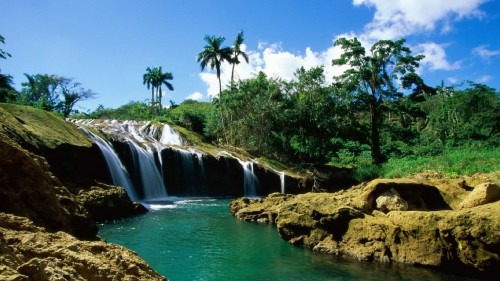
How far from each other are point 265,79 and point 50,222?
3936 cm

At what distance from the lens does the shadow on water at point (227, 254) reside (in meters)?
9.71

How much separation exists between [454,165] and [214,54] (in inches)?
1222

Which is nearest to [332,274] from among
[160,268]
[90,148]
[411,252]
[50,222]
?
[411,252]

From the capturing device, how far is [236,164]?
3148cm

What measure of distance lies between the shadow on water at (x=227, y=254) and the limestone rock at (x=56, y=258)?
5936 millimetres

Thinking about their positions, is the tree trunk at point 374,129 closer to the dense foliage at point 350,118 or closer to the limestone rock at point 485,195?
the dense foliage at point 350,118

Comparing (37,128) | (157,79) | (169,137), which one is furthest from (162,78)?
(37,128)

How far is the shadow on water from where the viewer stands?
9.71 m

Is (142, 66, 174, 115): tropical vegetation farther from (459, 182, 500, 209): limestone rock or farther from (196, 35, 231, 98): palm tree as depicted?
(459, 182, 500, 209): limestone rock

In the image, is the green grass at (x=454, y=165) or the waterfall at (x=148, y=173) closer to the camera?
the green grass at (x=454, y=165)

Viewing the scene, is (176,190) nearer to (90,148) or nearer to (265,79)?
(90,148)

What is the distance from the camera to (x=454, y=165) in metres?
27.8

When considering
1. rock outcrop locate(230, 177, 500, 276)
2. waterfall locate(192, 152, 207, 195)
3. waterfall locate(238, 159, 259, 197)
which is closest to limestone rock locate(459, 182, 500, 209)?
rock outcrop locate(230, 177, 500, 276)

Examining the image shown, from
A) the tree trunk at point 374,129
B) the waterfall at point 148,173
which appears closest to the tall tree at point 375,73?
the tree trunk at point 374,129
